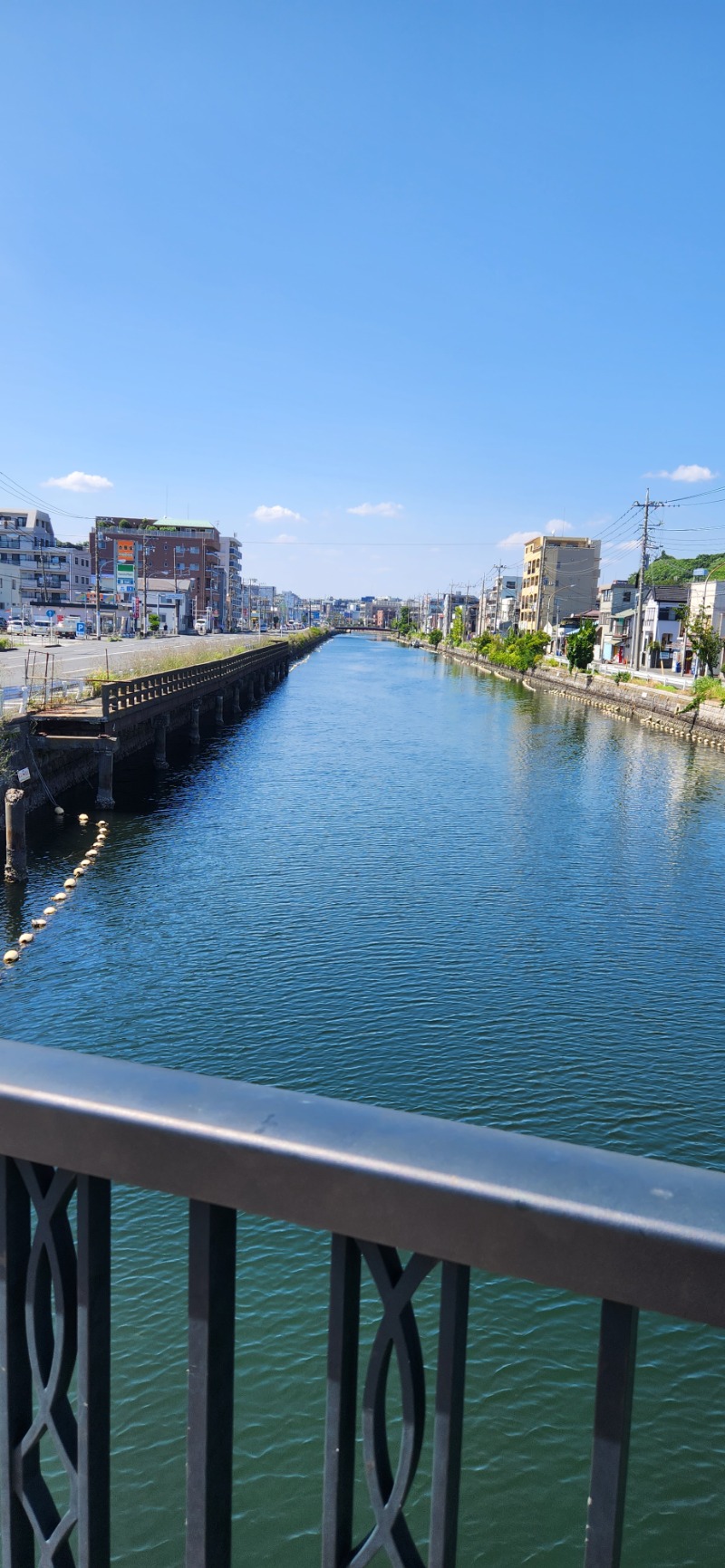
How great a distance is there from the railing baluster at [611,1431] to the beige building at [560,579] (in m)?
123

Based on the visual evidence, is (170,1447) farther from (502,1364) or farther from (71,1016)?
(71,1016)

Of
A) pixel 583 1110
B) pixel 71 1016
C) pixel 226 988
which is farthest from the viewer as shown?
pixel 226 988

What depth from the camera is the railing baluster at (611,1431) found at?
3.45 feet

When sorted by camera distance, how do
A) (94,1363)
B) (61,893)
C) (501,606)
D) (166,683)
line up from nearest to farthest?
(94,1363) → (61,893) → (166,683) → (501,606)

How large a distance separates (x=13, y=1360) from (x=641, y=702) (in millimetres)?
58535

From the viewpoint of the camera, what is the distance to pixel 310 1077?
40.2 feet

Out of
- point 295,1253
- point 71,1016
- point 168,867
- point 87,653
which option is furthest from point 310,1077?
point 87,653

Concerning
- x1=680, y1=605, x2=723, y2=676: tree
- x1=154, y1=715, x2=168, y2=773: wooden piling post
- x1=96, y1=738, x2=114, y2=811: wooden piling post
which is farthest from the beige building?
x1=96, y1=738, x2=114, y2=811: wooden piling post

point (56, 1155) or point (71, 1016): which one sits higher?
point (56, 1155)

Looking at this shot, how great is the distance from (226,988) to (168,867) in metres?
7.29

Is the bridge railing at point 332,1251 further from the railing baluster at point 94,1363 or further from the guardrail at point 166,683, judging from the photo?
the guardrail at point 166,683

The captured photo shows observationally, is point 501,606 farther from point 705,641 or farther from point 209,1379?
point 209,1379

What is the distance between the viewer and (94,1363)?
1.33 meters

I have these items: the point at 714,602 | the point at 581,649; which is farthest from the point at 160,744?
the point at 581,649
